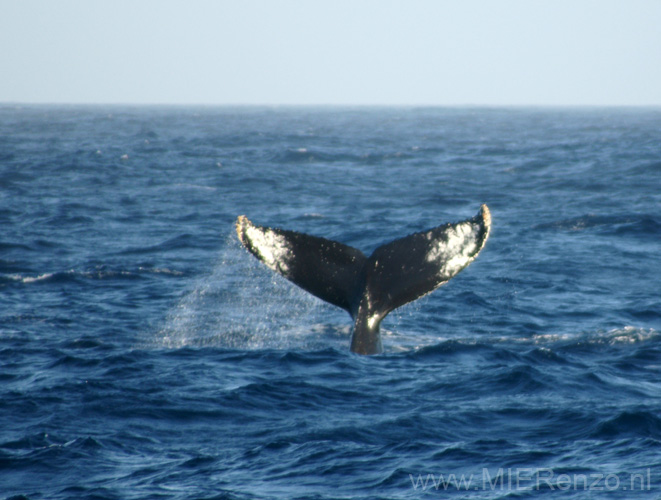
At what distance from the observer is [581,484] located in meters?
7.68

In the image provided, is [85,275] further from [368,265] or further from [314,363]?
[368,265]

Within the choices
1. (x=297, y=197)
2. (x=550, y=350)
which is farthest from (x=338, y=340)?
(x=297, y=197)

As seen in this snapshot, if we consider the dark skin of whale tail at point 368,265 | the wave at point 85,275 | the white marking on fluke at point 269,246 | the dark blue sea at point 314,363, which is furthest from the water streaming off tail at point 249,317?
the white marking on fluke at point 269,246

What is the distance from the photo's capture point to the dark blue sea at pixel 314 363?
26.5 ft

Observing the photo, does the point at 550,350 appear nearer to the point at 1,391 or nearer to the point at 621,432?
the point at 621,432

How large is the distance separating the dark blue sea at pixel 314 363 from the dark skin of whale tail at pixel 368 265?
3.66 feet

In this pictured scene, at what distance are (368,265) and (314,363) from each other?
8.51ft

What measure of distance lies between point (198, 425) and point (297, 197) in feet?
74.6

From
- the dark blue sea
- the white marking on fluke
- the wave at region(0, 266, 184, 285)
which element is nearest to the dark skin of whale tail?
the white marking on fluke

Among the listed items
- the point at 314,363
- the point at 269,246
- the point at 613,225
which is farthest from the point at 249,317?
the point at 613,225

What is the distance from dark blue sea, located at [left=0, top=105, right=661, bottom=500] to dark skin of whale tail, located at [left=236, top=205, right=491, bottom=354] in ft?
3.66

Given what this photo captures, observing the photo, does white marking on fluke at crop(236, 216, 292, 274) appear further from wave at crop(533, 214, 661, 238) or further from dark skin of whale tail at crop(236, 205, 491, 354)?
wave at crop(533, 214, 661, 238)

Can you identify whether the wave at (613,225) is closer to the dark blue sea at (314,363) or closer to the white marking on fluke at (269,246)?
the dark blue sea at (314,363)

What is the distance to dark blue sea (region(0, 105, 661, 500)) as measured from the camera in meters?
8.07
